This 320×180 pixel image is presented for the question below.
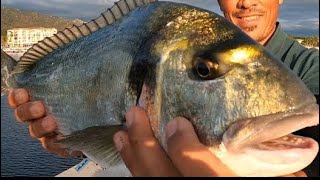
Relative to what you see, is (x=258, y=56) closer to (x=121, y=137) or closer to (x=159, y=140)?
(x=159, y=140)

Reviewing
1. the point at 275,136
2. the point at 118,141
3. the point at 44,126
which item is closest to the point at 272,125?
Answer: the point at 275,136

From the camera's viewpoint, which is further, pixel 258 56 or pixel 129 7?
pixel 129 7

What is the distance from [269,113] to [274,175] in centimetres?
29

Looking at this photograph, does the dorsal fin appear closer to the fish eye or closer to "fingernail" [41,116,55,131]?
"fingernail" [41,116,55,131]

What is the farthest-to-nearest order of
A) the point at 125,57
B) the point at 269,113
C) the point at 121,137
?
the point at 125,57 → the point at 121,137 → the point at 269,113

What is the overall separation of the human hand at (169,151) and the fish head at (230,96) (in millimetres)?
52

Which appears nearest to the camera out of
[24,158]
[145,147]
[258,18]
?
[145,147]

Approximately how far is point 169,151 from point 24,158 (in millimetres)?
30473

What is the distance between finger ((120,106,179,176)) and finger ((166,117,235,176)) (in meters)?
0.10

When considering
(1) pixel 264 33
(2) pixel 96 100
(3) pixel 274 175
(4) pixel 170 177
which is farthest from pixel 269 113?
(1) pixel 264 33

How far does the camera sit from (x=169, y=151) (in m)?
2.09

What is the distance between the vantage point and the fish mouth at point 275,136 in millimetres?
1878

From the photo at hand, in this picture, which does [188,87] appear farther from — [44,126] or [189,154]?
[44,126]

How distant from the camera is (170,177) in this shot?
7.06 ft
